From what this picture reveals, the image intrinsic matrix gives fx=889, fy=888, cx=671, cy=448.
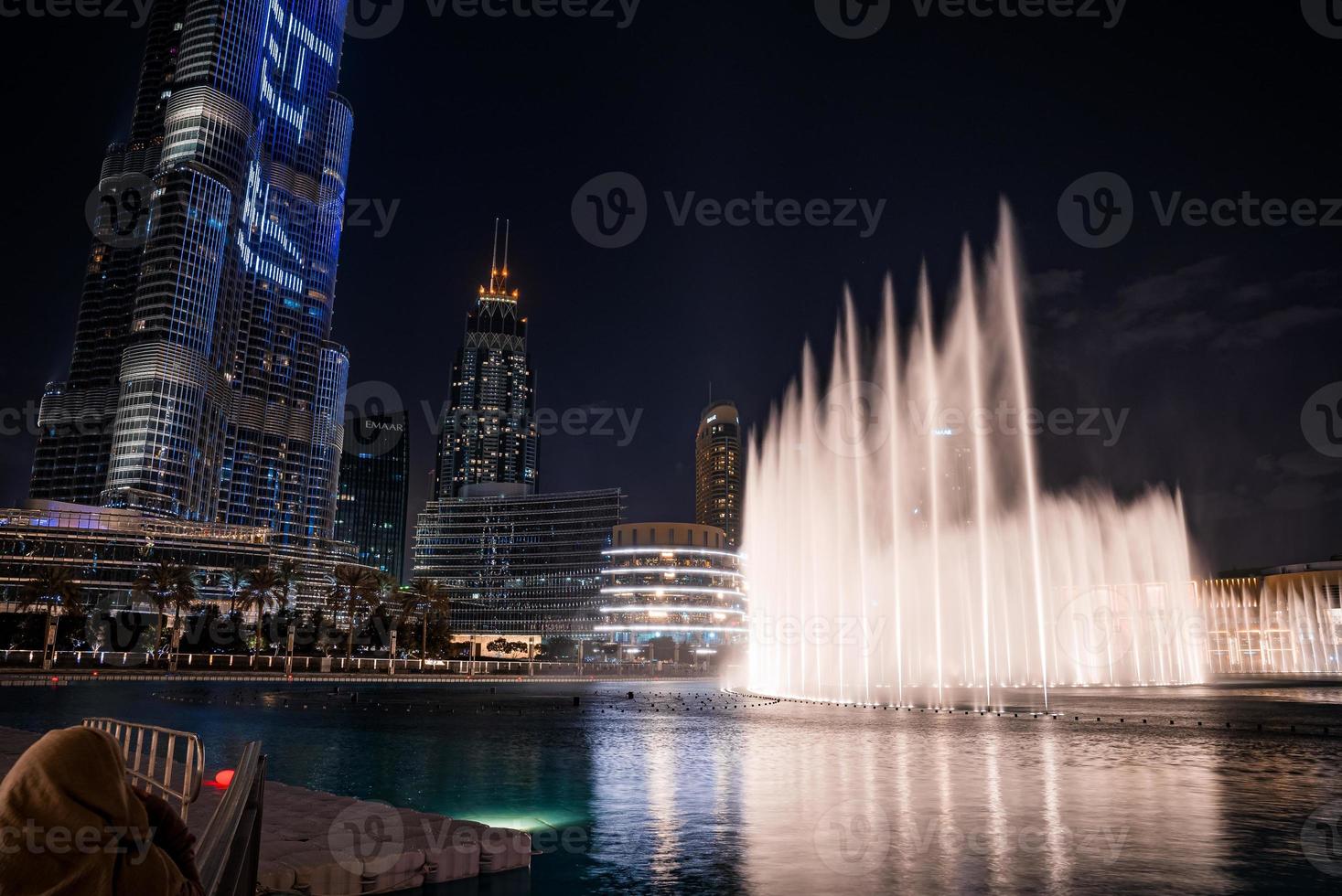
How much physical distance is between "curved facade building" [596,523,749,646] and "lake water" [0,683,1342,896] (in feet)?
414

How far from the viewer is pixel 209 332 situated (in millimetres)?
171000

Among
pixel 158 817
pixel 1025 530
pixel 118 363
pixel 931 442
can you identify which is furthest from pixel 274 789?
pixel 118 363

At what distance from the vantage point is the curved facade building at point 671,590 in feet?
540

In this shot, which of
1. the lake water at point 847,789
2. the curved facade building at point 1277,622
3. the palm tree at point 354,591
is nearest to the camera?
the lake water at point 847,789

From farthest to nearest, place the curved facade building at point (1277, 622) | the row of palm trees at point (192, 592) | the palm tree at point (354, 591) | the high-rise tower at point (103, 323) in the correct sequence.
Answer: the high-rise tower at point (103, 323) < the curved facade building at point (1277, 622) < the palm tree at point (354, 591) < the row of palm trees at point (192, 592)

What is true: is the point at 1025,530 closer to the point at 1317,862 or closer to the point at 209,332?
the point at 1317,862

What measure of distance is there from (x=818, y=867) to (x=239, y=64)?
8649 inches

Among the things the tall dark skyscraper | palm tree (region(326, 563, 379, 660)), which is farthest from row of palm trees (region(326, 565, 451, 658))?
the tall dark skyscraper

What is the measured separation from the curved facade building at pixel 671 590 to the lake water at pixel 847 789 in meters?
126

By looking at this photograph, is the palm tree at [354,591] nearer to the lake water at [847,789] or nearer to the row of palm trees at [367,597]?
the row of palm trees at [367,597]

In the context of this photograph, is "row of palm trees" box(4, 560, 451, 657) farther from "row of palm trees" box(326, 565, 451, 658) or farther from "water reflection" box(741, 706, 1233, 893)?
"water reflection" box(741, 706, 1233, 893)

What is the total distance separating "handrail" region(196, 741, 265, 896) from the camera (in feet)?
15.9

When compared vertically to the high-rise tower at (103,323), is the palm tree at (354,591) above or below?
below

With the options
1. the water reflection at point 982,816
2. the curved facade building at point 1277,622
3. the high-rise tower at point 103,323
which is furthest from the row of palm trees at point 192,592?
the curved facade building at point 1277,622
